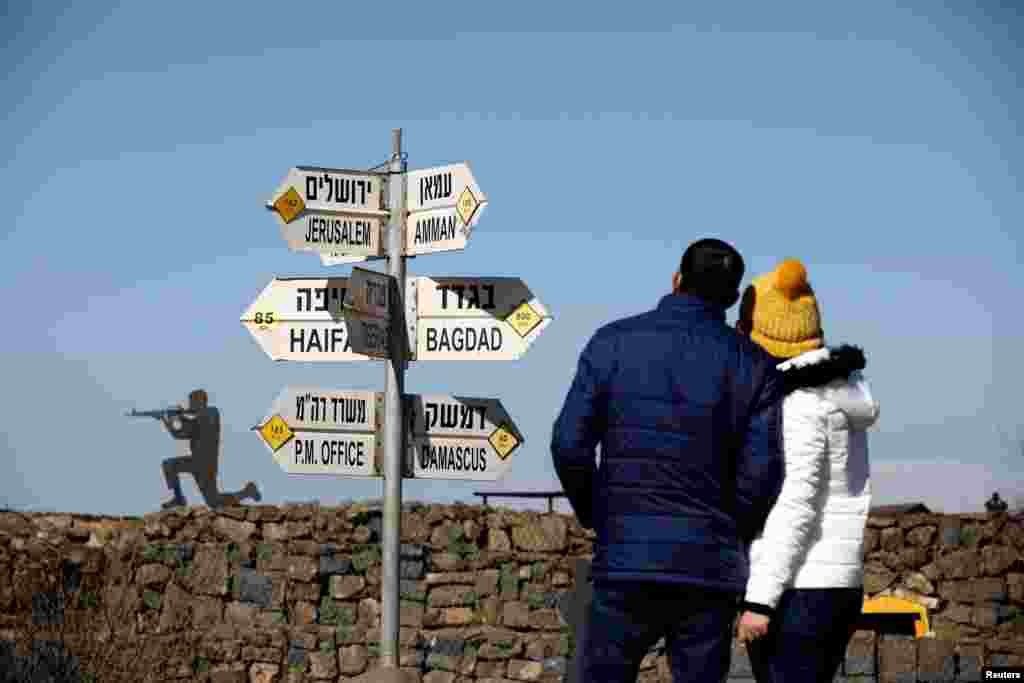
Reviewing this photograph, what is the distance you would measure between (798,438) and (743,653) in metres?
3.93

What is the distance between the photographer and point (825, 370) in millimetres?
4262

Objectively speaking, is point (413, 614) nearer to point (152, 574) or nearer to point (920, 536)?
point (152, 574)

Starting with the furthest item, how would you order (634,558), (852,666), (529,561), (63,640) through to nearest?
(529,561), (63,640), (852,666), (634,558)

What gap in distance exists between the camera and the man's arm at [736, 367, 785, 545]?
4148 millimetres

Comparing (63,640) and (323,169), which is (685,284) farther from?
(63,640)

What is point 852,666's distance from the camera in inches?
323

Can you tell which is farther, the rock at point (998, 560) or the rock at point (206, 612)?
the rock at point (998, 560)

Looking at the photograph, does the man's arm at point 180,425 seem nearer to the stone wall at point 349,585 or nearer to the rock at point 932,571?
the stone wall at point 349,585

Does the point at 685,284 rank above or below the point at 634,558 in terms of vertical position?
above

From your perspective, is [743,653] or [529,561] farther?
[529,561]

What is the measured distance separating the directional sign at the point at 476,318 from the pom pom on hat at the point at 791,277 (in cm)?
311

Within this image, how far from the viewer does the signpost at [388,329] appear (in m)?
7.44

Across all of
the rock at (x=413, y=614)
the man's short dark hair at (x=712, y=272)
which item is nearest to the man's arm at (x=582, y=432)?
the man's short dark hair at (x=712, y=272)

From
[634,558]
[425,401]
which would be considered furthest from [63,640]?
[634,558]
